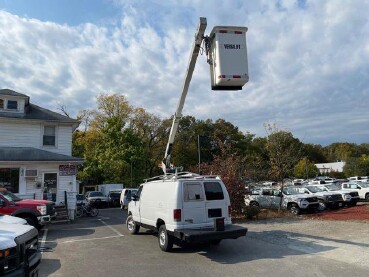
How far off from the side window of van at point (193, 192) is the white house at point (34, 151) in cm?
1250

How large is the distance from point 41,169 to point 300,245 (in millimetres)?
15872

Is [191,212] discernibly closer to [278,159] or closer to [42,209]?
[42,209]

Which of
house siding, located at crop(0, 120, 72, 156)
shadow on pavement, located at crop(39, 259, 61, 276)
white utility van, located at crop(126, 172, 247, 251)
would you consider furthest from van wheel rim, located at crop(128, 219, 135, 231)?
house siding, located at crop(0, 120, 72, 156)

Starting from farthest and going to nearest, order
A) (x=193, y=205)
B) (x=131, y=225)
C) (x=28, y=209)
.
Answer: (x=28, y=209), (x=131, y=225), (x=193, y=205)

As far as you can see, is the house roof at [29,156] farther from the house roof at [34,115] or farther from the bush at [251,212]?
the bush at [251,212]

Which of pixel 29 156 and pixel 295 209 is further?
pixel 29 156

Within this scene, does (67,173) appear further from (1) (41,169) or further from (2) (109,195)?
(2) (109,195)

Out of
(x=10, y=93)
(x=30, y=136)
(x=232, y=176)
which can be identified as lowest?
(x=232, y=176)

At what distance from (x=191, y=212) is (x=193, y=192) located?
0.61m

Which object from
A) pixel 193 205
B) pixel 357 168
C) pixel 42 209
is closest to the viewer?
pixel 193 205

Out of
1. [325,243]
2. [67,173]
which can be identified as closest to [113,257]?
[325,243]

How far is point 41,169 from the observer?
21797 mm

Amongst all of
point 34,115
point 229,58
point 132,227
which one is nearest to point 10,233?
point 229,58

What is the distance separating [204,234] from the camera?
32.8 ft
